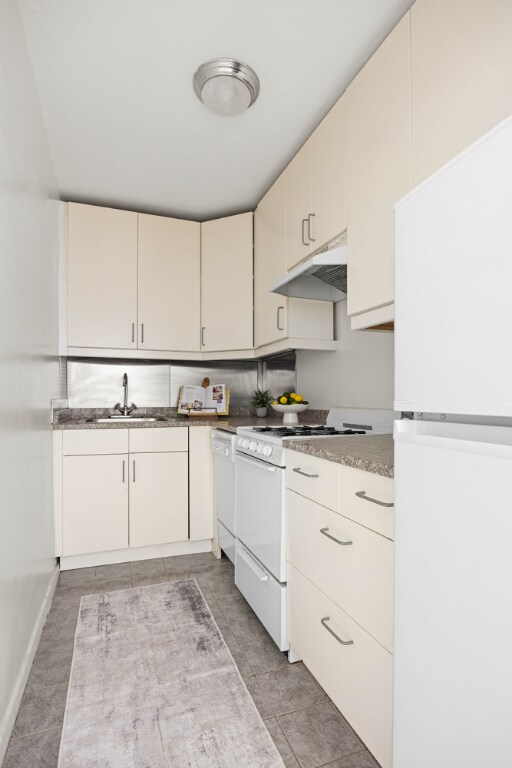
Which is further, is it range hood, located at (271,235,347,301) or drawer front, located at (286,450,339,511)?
range hood, located at (271,235,347,301)

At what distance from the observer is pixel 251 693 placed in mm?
1533

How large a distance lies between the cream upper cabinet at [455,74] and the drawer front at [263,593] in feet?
5.31

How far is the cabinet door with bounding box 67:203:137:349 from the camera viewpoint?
9.68ft

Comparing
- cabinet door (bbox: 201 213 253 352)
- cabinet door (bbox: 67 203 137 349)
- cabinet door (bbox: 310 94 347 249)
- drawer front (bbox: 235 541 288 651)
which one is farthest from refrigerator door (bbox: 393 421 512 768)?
cabinet door (bbox: 67 203 137 349)

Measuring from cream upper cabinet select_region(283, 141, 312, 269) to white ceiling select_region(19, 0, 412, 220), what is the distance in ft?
0.46

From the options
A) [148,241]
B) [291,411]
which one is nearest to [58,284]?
[148,241]

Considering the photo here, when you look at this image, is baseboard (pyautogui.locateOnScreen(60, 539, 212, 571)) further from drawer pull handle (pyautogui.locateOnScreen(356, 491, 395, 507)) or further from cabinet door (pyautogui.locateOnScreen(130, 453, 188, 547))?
drawer pull handle (pyautogui.locateOnScreen(356, 491, 395, 507))

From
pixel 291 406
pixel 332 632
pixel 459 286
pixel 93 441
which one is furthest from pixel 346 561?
pixel 93 441

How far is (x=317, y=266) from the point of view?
6.45ft

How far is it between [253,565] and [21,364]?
1.32 m

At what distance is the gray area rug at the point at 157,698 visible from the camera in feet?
4.19

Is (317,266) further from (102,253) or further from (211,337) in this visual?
(102,253)

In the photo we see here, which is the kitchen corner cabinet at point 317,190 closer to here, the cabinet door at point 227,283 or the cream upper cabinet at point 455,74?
the cream upper cabinet at point 455,74

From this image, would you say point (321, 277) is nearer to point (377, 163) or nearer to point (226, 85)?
point (377, 163)
